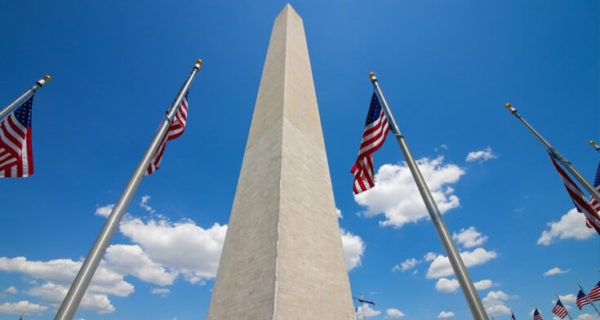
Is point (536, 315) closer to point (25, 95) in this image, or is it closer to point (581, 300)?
point (581, 300)

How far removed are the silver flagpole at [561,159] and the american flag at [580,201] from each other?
0.70 ft

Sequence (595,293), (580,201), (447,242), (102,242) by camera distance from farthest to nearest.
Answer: (595,293) → (580,201) → (447,242) → (102,242)

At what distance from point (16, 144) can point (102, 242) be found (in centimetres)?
598

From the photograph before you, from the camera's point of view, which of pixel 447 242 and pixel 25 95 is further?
pixel 25 95

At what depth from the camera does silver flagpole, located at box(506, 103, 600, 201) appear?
8516 millimetres

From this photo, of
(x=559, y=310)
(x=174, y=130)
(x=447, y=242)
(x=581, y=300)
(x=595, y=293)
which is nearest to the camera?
(x=447, y=242)

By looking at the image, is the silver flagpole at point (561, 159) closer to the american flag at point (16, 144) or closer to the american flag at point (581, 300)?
the american flag at point (16, 144)

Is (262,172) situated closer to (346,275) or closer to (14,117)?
(346,275)

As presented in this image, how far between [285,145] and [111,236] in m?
7.67

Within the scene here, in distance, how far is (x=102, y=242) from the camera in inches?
187

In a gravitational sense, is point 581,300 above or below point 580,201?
above

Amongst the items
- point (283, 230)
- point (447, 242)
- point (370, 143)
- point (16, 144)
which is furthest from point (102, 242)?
point (370, 143)

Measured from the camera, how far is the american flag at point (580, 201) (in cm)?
849

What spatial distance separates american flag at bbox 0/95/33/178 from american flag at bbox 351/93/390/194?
32.8 feet
